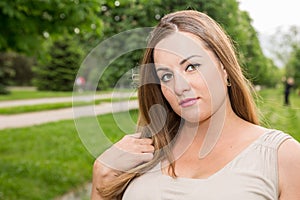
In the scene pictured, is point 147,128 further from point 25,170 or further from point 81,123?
point 25,170

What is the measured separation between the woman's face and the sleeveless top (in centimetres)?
14

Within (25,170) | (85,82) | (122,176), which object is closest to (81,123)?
(85,82)

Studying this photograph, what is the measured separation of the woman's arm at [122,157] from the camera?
110 cm

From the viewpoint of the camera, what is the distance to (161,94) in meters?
1.18

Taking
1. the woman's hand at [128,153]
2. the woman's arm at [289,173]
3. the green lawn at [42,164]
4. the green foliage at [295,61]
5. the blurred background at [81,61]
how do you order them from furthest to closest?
the green lawn at [42,164]
the green foliage at [295,61]
the blurred background at [81,61]
the woman's hand at [128,153]
the woman's arm at [289,173]

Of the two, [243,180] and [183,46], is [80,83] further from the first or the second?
[243,180]

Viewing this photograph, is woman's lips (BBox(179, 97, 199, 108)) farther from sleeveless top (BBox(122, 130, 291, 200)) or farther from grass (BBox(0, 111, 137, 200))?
grass (BBox(0, 111, 137, 200))

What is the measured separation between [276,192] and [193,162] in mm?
215

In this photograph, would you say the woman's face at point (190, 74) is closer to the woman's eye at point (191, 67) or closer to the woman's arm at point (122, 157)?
the woman's eye at point (191, 67)

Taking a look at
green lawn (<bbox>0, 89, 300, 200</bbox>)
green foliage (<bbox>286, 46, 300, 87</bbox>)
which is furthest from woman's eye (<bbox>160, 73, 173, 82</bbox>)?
green foliage (<bbox>286, 46, 300, 87</bbox>)

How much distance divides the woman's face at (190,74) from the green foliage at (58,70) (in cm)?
1895

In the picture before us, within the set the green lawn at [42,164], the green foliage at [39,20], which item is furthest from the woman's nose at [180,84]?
the green foliage at [39,20]

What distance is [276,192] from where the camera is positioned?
38.5 inches

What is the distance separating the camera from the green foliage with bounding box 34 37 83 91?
808 inches
